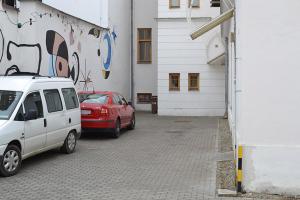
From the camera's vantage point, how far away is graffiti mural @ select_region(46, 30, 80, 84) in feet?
53.8

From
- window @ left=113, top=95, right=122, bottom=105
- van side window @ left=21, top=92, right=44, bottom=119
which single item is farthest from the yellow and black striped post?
window @ left=113, top=95, right=122, bottom=105

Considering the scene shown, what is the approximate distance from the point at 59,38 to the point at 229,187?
10.7 meters

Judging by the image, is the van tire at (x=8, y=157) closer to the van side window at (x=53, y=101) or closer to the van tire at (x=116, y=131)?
the van side window at (x=53, y=101)

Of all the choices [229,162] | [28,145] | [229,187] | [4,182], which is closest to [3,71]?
[28,145]

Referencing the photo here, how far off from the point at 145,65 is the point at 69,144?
16.6 m

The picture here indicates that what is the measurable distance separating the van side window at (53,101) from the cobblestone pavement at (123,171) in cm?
122

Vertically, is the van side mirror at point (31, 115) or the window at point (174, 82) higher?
the window at point (174, 82)

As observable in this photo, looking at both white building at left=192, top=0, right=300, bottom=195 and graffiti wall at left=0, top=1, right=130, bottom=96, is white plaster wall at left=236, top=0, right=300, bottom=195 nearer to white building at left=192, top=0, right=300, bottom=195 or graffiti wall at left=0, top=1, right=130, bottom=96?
white building at left=192, top=0, right=300, bottom=195

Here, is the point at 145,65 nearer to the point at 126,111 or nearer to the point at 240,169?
the point at 126,111

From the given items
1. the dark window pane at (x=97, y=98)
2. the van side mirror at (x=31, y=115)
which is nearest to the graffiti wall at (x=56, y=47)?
the dark window pane at (x=97, y=98)

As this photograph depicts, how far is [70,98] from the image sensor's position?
1243 cm

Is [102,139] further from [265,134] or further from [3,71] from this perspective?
[265,134]

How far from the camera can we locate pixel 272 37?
784cm

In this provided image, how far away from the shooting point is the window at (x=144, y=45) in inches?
1120
